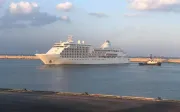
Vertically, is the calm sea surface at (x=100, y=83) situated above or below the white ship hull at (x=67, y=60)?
below

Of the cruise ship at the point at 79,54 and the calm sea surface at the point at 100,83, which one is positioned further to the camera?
the cruise ship at the point at 79,54

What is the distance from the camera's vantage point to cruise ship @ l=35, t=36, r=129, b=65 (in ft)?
332

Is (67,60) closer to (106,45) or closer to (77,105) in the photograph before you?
(106,45)

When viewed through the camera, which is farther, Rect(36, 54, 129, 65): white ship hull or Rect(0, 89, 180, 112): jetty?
Rect(36, 54, 129, 65): white ship hull

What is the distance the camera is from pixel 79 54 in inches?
4183

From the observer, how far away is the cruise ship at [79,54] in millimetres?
101312

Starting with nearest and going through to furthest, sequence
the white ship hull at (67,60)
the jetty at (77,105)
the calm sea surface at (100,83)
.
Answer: the jetty at (77,105) < the calm sea surface at (100,83) < the white ship hull at (67,60)

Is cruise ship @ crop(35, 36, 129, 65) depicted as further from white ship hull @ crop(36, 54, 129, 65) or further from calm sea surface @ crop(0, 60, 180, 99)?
calm sea surface @ crop(0, 60, 180, 99)

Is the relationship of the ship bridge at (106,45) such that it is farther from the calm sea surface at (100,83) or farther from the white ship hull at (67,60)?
the calm sea surface at (100,83)

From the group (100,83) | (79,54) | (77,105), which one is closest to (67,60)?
(79,54)

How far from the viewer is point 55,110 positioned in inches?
536

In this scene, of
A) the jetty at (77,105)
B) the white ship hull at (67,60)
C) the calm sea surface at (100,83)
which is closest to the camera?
the jetty at (77,105)

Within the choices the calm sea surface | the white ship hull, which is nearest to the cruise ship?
the white ship hull

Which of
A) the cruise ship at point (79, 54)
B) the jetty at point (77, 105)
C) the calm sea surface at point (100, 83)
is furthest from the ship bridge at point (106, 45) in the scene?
the jetty at point (77, 105)
